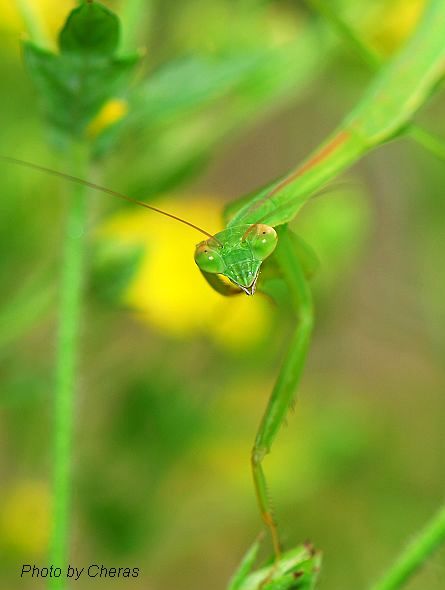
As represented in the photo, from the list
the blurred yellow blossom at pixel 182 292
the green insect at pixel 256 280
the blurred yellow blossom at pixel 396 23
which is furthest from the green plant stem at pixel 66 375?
the blurred yellow blossom at pixel 396 23

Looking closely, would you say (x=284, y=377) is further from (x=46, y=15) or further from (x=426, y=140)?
(x=46, y=15)

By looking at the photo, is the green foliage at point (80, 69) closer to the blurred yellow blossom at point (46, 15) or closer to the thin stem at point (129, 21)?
the thin stem at point (129, 21)

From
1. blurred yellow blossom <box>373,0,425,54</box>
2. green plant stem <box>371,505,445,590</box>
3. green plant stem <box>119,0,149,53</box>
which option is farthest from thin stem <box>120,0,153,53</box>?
green plant stem <box>371,505,445,590</box>

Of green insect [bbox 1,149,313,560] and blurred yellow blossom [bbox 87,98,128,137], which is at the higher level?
blurred yellow blossom [bbox 87,98,128,137]

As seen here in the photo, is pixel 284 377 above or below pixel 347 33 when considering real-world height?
below

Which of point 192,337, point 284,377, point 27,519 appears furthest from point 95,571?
point 284,377

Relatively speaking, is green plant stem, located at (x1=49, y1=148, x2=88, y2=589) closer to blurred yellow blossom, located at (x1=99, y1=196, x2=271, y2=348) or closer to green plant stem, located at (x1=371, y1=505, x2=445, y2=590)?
green plant stem, located at (x1=371, y1=505, x2=445, y2=590)
